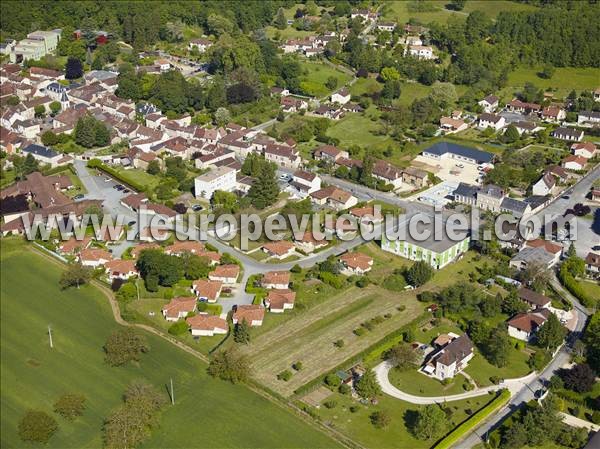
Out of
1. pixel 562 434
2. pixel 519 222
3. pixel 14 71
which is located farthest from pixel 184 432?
pixel 14 71

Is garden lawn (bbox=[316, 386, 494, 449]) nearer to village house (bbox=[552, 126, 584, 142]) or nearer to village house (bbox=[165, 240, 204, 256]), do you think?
village house (bbox=[165, 240, 204, 256])

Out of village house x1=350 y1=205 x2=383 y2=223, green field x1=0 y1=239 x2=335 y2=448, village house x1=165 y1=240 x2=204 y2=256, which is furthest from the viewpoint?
village house x1=350 y1=205 x2=383 y2=223

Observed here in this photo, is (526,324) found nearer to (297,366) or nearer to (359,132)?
→ (297,366)

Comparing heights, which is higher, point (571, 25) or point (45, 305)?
point (571, 25)

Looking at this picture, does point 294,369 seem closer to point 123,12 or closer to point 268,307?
point 268,307

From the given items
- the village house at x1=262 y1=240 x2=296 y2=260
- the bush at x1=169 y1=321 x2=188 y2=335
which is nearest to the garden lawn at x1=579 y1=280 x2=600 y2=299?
the village house at x1=262 y1=240 x2=296 y2=260
